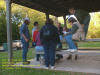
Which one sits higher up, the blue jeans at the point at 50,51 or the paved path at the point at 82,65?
the blue jeans at the point at 50,51

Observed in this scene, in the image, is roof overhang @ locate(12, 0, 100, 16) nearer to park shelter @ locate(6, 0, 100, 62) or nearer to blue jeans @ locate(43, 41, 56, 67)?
park shelter @ locate(6, 0, 100, 62)

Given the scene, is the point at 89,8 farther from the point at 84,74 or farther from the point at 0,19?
the point at 0,19

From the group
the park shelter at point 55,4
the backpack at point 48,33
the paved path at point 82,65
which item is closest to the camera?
the paved path at point 82,65

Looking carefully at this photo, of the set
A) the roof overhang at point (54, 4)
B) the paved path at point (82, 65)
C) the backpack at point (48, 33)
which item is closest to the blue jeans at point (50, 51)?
the backpack at point (48, 33)

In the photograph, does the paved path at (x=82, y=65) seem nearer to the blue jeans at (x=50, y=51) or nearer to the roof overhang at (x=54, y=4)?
the blue jeans at (x=50, y=51)

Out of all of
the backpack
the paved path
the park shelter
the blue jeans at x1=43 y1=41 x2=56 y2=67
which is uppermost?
the park shelter

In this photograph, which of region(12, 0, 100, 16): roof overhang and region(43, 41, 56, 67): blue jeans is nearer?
region(43, 41, 56, 67): blue jeans

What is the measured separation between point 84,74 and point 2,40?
74.7 ft

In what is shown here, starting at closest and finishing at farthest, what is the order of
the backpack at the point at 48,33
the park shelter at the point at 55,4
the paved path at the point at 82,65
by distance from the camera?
the paved path at the point at 82,65, the backpack at the point at 48,33, the park shelter at the point at 55,4

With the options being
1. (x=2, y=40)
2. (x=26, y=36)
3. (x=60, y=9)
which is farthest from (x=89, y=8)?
(x=2, y=40)

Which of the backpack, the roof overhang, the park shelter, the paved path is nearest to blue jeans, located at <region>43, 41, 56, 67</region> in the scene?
the backpack

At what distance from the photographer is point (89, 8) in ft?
32.4

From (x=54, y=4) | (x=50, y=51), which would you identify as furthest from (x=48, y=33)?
(x=54, y=4)

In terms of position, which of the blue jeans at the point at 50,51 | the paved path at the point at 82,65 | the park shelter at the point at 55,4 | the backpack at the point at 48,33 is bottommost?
the paved path at the point at 82,65
